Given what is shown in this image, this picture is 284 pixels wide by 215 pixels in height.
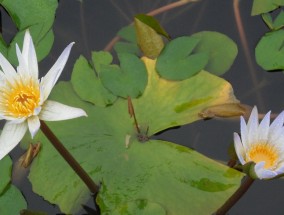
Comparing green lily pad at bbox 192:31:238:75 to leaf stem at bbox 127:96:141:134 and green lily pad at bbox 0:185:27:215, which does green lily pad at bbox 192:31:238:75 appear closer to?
leaf stem at bbox 127:96:141:134

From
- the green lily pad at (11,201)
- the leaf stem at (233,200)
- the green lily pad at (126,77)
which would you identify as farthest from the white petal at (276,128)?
the green lily pad at (11,201)

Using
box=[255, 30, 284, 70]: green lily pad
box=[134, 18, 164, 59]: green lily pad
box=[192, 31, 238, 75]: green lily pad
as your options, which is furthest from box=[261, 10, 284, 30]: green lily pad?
box=[134, 18, 164, 59]: green lily pad

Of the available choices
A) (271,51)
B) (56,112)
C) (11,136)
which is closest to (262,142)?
(271,51)

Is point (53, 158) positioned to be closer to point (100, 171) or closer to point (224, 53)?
point (100, 171)

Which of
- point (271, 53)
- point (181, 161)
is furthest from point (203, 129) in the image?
point (271, 53)

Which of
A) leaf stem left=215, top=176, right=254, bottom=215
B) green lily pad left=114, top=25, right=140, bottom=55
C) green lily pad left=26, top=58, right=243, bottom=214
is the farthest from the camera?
green lily pad left=114, top=25, right=140, bottom=55
